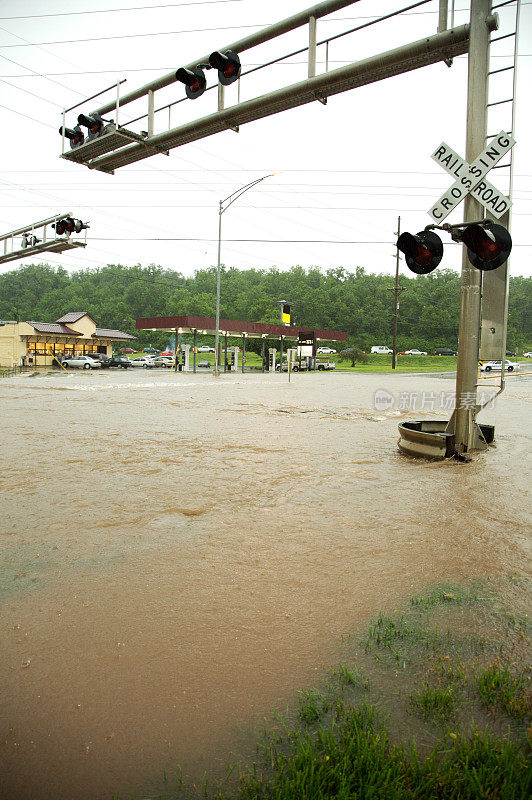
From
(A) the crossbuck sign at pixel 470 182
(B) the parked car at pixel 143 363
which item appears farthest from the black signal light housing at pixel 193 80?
(B) the parked car at pixel 143 363

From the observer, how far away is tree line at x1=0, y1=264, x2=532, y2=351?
11456cm

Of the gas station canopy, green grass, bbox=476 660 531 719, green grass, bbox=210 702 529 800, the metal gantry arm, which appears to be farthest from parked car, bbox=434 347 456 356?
green grass, bbox=210 702 529 800

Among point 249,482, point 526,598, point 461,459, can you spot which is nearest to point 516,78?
point 461,459

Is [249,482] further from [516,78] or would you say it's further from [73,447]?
[516,78]

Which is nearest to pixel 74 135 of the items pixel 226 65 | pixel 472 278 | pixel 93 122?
pixel 93 122

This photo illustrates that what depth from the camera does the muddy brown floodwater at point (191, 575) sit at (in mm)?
2352

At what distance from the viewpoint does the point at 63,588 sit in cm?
373

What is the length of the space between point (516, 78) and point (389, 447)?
6255mm

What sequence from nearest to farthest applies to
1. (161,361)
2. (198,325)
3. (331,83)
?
1. (331,83)
2. (198,325)
3. (161,361)

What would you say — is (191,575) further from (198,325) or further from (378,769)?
(198,325)

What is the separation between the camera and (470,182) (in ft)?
23.3

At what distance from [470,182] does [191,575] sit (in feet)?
20.6

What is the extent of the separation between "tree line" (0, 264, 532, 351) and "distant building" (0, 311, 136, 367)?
4371cm

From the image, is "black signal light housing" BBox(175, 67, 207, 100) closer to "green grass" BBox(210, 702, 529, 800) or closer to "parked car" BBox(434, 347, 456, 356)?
"green grass" BBox(210, 702, 529, 800)
